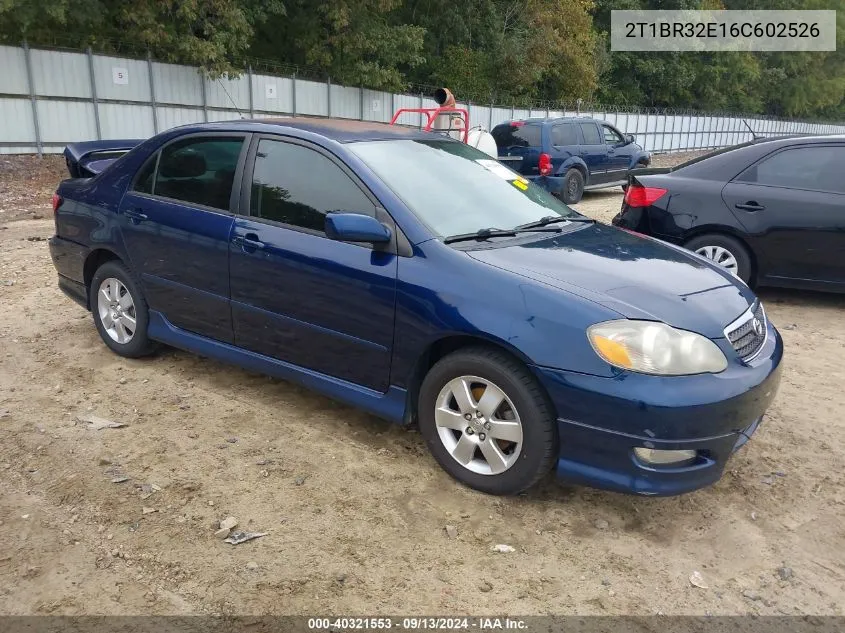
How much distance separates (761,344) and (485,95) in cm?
2896

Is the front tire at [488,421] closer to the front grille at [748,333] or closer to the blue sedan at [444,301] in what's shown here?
the blue sedan at [444,301]

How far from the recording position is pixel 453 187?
3844 millimetres

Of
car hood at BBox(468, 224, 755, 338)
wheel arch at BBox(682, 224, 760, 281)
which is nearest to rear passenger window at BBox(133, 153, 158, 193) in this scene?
car hood at BBox(468, 224, 755, 338)

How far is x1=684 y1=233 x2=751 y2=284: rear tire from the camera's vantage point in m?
6.39

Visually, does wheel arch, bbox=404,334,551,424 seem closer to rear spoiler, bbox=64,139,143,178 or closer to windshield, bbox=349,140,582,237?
windshield, bbox=349,140,582,237

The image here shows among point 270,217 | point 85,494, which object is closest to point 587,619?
point 85,494

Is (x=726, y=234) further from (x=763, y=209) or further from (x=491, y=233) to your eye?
(x=491, y=233)

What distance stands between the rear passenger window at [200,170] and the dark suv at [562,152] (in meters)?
9.50

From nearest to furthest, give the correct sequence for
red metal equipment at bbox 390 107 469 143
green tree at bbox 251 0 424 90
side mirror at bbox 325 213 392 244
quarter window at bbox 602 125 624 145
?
side mirror at bbox 325 213 392 244
red metal equipment at bbox 390 107 469 143
quarter window at bbox 602 125 624 145
green tree at bbox 251 0 424 90

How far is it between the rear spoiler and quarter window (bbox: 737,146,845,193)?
218 inches

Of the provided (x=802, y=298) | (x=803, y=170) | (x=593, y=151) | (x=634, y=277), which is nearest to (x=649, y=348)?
(x=634, y=277)

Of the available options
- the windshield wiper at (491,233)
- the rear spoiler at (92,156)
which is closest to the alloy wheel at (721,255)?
the windshield wiper at (491,233)

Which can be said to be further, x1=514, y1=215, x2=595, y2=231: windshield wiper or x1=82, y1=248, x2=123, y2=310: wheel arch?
x1=82, y1=248, x2=123, y2=310: wheel arch

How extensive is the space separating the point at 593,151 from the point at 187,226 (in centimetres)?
1159
